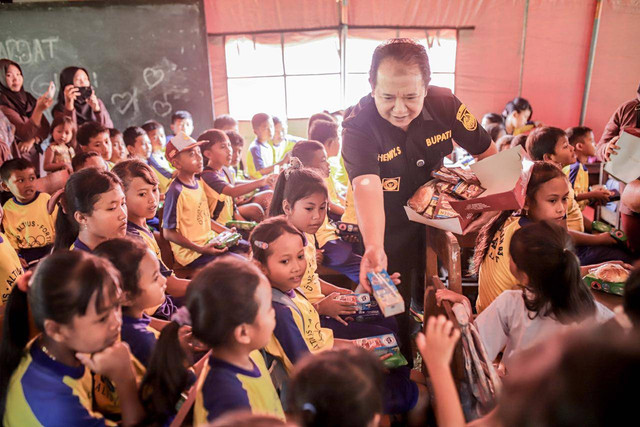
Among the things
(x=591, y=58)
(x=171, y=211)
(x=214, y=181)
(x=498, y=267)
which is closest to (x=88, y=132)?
(x=214, y=181)

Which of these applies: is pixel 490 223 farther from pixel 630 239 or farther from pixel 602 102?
pixel 602 102

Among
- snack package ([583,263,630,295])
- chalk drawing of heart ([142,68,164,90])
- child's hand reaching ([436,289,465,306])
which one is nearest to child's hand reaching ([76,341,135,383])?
child's hand reaching ([436,289,465,306])

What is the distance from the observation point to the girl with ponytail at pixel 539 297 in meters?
1.40

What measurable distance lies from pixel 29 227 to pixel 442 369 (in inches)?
106

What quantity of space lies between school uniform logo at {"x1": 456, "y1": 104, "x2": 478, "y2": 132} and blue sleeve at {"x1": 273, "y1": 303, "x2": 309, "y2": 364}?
42.3 inches

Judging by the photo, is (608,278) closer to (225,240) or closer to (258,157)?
(225,240)

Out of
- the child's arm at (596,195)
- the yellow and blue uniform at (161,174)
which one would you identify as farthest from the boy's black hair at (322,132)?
the child's arm at (596,195)

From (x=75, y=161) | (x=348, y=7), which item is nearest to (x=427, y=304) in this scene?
(x=75, y=161)

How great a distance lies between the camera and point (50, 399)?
3.40ft

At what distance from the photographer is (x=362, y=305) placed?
6.17 ft

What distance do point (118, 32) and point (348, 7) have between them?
3.22 m

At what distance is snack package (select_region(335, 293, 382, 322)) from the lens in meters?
1.88

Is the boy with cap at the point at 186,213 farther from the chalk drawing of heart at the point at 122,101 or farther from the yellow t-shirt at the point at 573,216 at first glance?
the chalk drawing of heart at the point at 122,101

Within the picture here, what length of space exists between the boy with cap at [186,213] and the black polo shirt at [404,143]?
4.10 ft
